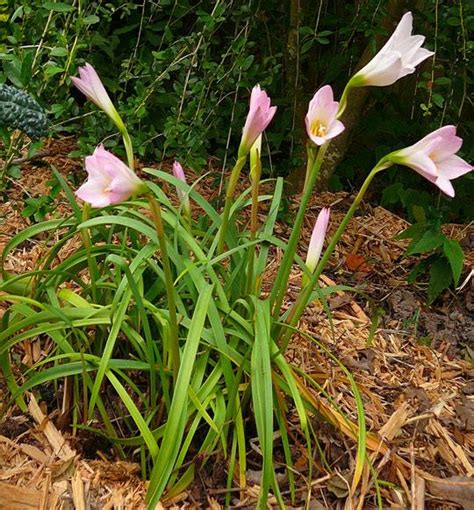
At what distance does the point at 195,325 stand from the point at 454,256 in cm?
134

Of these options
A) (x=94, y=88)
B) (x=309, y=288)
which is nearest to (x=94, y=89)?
(x=94, y=88)

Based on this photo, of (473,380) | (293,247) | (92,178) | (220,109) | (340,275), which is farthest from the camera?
(220,109)

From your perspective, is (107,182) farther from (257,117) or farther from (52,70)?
(52,70)

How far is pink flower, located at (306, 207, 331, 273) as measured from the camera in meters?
1.61

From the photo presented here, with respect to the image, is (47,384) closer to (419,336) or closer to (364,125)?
(419,336)

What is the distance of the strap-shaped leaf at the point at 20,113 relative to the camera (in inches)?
64.7

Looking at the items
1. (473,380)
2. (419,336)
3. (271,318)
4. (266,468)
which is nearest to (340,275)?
(419,336)

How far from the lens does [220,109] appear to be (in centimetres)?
305

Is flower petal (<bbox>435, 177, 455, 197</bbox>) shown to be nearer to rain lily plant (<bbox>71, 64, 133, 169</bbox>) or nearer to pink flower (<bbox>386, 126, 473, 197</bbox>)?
pink flower (<bbox>386, 126, 473, 197</bbox>)

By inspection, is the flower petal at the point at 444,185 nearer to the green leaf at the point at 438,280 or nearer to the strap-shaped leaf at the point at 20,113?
the strap-shaped leaf at the point at 20,113

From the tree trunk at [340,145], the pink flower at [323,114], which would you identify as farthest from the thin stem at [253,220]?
the tree trunk at [340,145]

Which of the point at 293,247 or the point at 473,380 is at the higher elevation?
the point at 293,247

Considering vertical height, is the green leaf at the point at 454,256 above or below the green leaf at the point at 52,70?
below

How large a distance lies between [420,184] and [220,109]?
0.90 m
